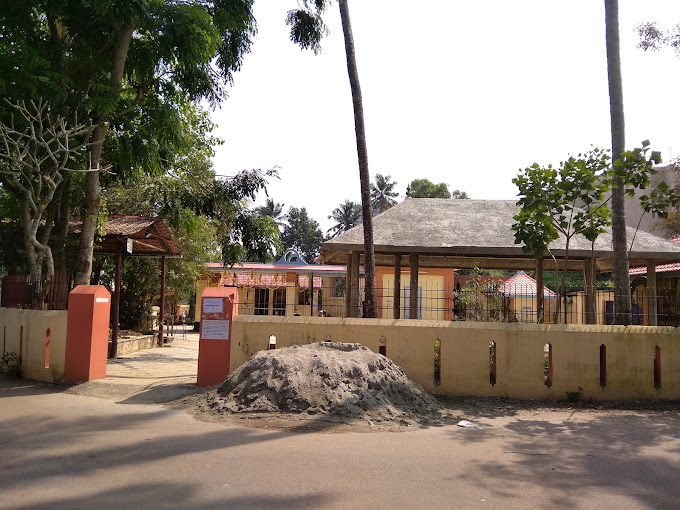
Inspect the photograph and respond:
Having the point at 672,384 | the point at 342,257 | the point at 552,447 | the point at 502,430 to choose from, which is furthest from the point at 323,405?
the point at 342,257

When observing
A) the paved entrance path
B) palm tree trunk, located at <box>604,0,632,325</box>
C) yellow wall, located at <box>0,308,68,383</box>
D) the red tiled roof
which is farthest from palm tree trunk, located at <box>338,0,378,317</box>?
the red tiled roof

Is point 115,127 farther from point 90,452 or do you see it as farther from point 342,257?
point 90,452

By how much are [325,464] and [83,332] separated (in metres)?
6.54

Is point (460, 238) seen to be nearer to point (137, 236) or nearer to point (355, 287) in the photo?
point (355, 287)

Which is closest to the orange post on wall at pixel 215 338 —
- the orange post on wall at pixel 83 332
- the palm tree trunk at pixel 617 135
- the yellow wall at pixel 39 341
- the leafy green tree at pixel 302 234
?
the orange post on wall at pixel 83 332

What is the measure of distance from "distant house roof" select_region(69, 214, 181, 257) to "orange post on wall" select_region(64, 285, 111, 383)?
3.95 m

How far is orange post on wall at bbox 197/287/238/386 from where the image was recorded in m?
10.6

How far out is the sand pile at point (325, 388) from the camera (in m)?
8.52

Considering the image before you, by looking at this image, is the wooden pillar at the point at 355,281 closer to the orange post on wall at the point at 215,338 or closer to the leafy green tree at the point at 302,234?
the orange post on wall at the point at 215,338

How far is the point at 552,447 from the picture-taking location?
7.13m

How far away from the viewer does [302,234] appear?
7644 cm

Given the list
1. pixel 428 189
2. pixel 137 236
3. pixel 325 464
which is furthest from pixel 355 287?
pixel 428 189

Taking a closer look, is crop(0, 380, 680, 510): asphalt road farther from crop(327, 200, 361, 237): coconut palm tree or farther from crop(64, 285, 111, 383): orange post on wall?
crop(327, 200, 361, 237): coconut palm tree

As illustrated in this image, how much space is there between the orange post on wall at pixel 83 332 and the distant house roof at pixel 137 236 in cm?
395
